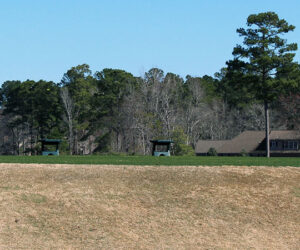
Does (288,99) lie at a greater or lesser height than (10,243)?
greater

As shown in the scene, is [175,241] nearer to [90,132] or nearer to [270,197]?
[270,197]

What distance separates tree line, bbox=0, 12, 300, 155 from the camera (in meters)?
74.6

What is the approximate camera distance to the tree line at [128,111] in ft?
245

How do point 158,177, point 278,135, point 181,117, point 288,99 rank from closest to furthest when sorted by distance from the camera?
point 158,177
point 288,99
point 278,135
point 181,117

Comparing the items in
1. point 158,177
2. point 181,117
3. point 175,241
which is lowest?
point 175,241

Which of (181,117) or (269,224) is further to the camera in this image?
(181,117)

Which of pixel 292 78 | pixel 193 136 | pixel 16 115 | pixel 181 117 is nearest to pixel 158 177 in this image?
pixel 292 78

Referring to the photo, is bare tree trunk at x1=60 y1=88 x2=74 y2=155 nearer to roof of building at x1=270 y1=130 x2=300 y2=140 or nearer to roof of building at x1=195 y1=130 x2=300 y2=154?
roof of building at x1=195 y1=130 x2=300 y2=154

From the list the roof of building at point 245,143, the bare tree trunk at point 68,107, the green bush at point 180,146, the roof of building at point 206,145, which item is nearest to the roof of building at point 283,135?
the roof of building at point 245,143

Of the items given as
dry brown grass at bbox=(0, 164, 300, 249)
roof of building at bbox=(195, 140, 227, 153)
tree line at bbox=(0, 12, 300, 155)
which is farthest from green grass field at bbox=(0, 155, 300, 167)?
roof of building at bbox=(195, 140, 227, 153)

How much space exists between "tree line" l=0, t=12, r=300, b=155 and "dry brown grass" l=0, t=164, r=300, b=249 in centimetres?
3677

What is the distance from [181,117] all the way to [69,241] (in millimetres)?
67333

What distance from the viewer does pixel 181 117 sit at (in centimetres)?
8356

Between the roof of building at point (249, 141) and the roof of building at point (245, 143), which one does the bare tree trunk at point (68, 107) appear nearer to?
the roof of building at point (249, 141)
